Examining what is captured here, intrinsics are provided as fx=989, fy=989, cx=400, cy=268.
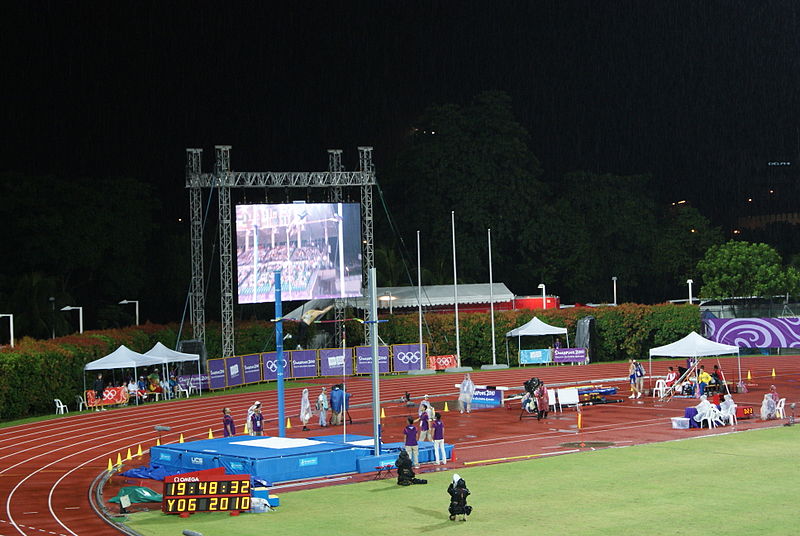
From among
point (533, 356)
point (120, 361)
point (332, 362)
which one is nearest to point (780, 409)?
point (120, 361)

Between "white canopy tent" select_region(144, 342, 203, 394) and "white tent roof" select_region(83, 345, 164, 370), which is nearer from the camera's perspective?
"white tent roof" select_region(83, 345, 164, 370)

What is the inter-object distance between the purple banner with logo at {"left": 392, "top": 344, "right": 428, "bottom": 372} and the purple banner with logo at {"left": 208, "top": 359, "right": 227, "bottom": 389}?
37.1 feet

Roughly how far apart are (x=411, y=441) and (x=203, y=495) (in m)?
6.16

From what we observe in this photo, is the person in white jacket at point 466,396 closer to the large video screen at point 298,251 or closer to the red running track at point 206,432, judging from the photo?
the red running track at point 206,432

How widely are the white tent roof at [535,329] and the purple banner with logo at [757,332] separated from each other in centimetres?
1025

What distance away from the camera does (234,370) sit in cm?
4978

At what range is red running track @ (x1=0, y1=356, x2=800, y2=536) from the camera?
21.2 metres

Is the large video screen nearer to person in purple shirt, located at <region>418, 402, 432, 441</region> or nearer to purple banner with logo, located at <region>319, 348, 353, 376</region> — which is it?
purple banner with logo, located at <region>319, 348, 353, 376</region>

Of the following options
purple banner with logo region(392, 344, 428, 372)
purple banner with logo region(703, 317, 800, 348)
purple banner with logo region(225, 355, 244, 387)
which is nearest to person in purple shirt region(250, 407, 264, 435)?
purple banner with logo region(225, 355, 244, 387)

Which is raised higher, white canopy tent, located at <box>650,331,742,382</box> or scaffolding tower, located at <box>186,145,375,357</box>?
scaffolding tower, located at <box>186,145,375,357</box>

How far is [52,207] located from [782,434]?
51073 mm

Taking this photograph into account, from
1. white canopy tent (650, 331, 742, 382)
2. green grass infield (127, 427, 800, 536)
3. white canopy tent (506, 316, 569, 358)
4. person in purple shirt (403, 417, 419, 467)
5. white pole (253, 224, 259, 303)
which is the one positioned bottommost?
green grass infield (127, 427, 800, 536)

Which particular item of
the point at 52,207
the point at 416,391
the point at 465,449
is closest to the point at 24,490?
the point at 465,449

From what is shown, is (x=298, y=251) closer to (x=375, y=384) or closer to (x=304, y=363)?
(x=304, y=363)
